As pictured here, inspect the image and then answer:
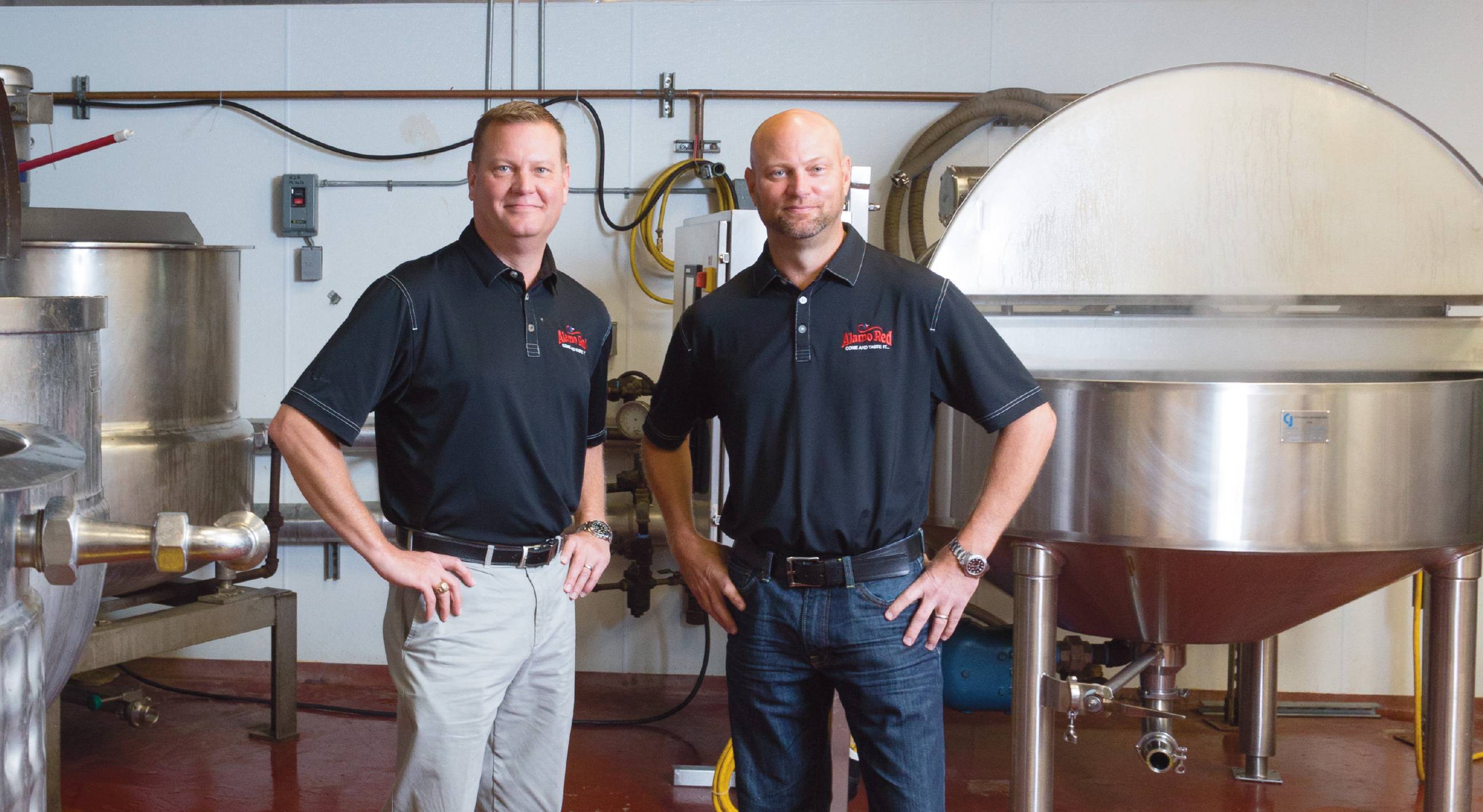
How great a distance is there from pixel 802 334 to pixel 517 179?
1.59 feet

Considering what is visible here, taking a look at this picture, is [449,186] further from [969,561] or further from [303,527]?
[969,561]

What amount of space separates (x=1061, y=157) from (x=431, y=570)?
1.64 metres

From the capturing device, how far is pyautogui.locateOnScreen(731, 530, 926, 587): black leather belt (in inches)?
69.2

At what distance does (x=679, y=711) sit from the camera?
3725mm

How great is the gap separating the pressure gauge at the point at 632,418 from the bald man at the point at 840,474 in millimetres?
1670

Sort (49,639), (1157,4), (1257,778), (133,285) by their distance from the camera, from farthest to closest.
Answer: (1157,4)
(1257,778)
(133,285)
(49,639)

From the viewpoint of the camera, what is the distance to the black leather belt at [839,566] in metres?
1.76

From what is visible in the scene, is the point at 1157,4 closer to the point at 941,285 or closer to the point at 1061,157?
the point at 1061,157

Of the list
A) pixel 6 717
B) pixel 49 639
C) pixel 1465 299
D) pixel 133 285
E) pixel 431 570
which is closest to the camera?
pixel 6 717

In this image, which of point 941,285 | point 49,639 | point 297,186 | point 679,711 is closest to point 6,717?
point 49,639

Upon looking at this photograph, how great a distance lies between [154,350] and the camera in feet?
9.59

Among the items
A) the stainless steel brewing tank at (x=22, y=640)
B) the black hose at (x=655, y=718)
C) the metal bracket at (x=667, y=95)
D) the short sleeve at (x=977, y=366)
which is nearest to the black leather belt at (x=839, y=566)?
the short sleeve at (x=977, y=366)

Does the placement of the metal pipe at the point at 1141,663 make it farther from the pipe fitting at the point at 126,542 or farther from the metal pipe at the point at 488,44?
the metal pipe at the point at 488,44

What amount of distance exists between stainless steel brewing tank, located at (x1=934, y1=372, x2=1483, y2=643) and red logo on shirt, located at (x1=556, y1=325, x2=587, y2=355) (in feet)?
2.96
